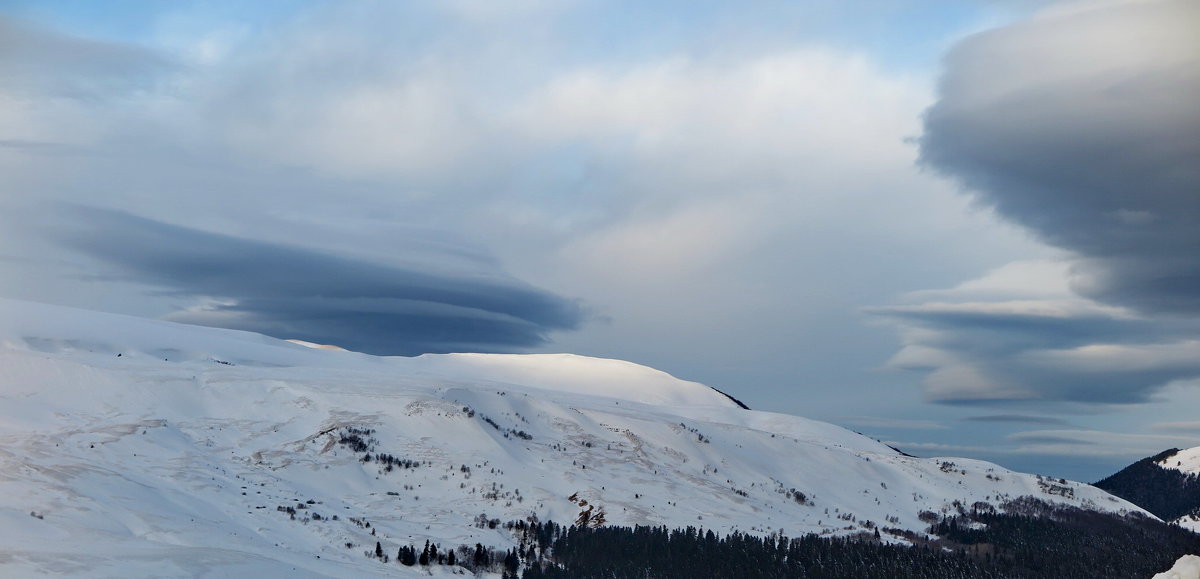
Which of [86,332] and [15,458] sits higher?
[86,332]

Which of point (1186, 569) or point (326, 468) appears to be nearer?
point (1186, 569)

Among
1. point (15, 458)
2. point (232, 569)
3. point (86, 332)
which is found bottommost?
point (232, 569)

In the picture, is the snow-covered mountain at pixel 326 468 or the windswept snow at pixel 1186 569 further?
the snow-covered mountain at pixel 326 468

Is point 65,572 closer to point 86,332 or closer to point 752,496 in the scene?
point 752,496

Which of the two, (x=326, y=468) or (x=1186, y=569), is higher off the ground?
(x=1186, y=569)

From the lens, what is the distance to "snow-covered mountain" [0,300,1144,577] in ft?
142

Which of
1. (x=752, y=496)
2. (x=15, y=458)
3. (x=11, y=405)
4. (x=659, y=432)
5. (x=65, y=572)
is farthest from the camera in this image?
(x=659, y=432)

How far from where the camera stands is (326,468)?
66.0 metres

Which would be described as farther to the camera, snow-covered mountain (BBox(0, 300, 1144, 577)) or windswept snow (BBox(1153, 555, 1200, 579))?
snow-covered mountain (BBox(0, 300, 1144, 577))

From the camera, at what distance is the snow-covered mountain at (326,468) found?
4322 cm

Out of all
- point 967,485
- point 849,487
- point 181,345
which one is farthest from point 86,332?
point 967,485

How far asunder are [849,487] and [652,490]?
3465 cm

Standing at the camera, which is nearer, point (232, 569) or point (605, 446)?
point (232, 569)

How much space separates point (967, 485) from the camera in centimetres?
12025
